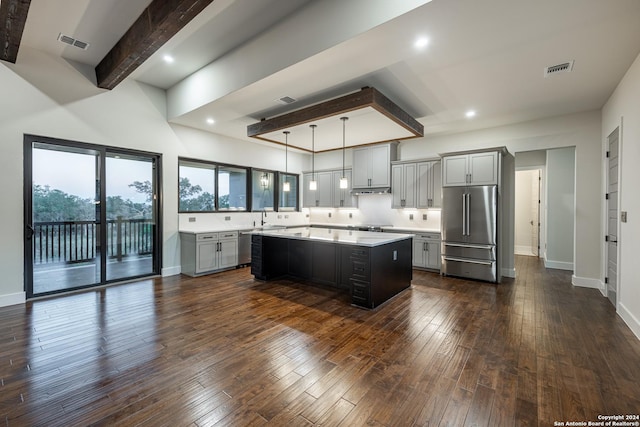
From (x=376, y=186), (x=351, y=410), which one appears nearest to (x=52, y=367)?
(x=351, y=410)

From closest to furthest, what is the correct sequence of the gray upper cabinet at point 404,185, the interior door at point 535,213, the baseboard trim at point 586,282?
the baseboard trim at point 586,282, the gray upper cabinet at point 404,185, the interior door at point 535,213

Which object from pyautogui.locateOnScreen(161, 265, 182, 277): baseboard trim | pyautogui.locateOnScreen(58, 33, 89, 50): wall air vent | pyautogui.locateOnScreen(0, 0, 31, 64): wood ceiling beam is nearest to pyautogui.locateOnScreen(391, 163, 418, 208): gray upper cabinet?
pyautogui.locateOnScreen(161, 265, 182, 277): baseboard trim

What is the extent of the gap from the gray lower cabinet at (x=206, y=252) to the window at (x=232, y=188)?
0.92 meters

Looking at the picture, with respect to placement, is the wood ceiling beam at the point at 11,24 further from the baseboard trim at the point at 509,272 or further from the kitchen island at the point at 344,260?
the baseboard trim at the point at 509,272

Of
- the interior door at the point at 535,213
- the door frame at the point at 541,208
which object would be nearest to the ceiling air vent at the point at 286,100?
the door frame at the point at 541,208

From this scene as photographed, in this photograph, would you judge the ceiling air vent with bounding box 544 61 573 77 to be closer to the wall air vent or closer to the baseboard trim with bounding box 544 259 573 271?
the baseboard trim with bounding box 544 259 573 271

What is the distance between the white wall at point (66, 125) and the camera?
3.73m

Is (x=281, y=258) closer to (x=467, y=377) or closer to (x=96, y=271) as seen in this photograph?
(x=96, y=271)

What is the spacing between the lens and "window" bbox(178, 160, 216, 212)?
5688mm

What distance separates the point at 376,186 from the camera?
6805 millimetres

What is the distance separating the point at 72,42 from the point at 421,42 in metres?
4.36

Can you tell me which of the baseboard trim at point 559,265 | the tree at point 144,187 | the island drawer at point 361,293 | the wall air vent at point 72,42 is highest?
the wall air vent at point 72,42

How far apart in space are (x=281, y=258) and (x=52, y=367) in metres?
3.23

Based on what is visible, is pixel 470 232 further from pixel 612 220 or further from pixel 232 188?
pixel 232 188
